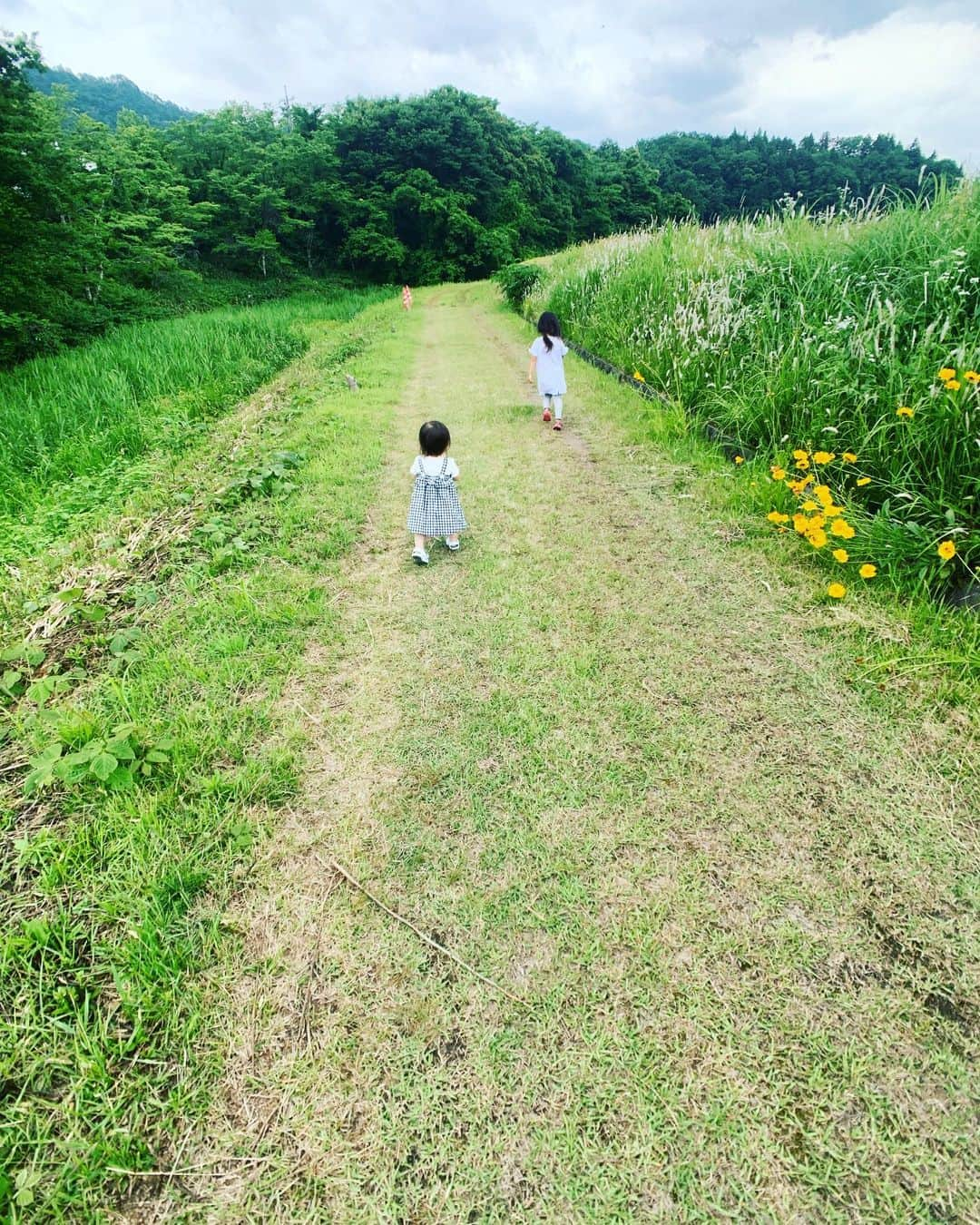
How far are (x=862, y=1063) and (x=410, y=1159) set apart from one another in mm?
1268

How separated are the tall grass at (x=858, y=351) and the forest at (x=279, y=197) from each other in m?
0.75

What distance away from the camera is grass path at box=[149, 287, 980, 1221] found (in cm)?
140

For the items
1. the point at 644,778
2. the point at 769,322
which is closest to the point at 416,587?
the point at 644,778

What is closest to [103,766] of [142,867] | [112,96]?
[142,867]

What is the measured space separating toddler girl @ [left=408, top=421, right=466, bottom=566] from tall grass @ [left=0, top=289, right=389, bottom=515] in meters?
3.91

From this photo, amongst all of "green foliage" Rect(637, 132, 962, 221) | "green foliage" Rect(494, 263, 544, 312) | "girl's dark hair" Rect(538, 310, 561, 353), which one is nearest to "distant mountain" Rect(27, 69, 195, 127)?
"green foliage" Rect(637, 132, 962, 221)

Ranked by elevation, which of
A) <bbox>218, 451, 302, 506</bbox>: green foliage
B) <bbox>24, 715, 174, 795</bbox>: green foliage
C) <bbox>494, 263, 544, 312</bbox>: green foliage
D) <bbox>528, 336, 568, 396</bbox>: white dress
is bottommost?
<bbox>24, 715, 174, 795</bbox>: green foliage

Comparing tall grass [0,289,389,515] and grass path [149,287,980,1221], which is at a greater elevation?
tall grass [0,289,389,515]

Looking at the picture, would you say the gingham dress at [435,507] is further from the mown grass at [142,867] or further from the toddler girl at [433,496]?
the mown grass at [142,867]

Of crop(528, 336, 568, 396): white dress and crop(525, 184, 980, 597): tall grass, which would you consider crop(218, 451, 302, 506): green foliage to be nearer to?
crop(528, 336, 568, 396): white dress

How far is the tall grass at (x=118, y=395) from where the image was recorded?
20.0 feet

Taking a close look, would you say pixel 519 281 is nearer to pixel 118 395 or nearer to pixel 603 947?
pixel 118 395

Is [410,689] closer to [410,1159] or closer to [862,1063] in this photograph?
[410,1159]

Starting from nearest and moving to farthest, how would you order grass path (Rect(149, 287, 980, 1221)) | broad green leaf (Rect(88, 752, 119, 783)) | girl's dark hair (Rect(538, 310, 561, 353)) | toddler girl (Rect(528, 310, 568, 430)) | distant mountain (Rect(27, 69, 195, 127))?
grass path (Rect(149, 287, 980, 1221)) < broad green leaf (Rect(88, 752, 119, 783)) < girl's dark hair (Rect(538, 310, 561, 353)) < toddler girl (Rect(528, 310, 568, 430)) < distant mountain (Rect(27, 69, 195, 127))
